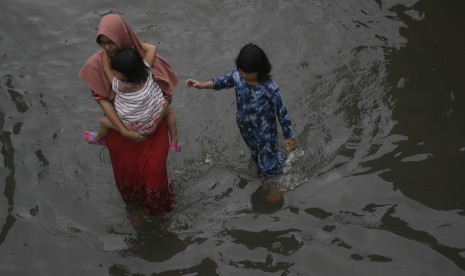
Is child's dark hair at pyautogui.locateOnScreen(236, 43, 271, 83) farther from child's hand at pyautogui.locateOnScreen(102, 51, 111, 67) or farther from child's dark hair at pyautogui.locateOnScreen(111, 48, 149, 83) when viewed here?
child's hand at pyautogui.locateOnScreen(102, 51, 111, 67)

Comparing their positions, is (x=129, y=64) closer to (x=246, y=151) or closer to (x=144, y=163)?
(x=144, y=163)

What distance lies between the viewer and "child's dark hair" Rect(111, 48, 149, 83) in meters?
3.61

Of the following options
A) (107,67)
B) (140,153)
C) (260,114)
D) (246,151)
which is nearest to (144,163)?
(140,153)

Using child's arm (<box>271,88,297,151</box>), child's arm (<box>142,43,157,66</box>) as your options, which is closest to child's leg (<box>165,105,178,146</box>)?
child's arm (<box>142,43,157,66</box>)

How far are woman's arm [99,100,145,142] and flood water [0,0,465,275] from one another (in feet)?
3.78

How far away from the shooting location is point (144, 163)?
4.23 meters

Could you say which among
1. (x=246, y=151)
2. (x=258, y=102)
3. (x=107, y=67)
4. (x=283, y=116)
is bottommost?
(x=246, y=151)

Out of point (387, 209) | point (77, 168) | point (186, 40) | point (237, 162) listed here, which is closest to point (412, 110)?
point (387, 209)

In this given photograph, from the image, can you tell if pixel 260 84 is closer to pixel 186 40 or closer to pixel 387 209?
pixel 387 209

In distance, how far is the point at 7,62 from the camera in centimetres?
656

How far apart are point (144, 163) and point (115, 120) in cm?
46

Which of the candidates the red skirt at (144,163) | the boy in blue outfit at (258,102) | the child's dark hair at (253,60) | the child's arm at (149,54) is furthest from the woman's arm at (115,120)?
the child's dark hair at (253,60)

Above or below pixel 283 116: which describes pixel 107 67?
above

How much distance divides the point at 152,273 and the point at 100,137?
1242mm
